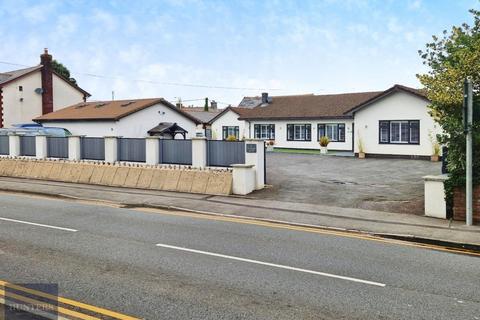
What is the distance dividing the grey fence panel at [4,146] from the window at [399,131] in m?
24.8

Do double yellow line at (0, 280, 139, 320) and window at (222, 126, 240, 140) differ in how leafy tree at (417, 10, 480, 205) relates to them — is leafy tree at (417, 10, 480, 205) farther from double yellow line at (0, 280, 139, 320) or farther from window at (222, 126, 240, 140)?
window at (222, 126, 240, 140)

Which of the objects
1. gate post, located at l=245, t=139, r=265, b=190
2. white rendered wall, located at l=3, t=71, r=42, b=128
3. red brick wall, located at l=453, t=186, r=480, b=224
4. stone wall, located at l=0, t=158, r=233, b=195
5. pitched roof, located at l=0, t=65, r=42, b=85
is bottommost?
red brick wall, located at l=453, t=186, r=480, b=224

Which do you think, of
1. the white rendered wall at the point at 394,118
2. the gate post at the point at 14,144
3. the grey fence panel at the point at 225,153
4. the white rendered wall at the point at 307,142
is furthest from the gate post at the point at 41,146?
the white rendered wall at the point at 307,142

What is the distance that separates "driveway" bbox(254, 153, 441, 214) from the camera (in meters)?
15.8

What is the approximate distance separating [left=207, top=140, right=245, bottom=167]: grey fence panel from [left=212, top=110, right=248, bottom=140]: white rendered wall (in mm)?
27093

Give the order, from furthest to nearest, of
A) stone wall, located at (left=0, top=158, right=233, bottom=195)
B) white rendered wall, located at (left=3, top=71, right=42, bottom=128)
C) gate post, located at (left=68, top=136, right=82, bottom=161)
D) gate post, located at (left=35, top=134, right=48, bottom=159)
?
1. white rendered wall, located at (left=3, top=71, right=42, bottom=128)
2. gate post, located at (left=35, top=134, right=48, bottom=159)
3. gate post, located at (left=68, top=136, right=82, bottom=161)
4. stone wall, located at (left=0, top=158, right=233, bottom=195)

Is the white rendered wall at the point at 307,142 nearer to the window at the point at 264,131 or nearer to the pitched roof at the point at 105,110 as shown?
the window at the point at 264,131

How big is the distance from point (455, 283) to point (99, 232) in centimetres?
766

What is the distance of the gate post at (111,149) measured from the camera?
71.5 ft

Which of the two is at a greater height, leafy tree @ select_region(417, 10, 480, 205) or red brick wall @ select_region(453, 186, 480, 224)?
leafy tree @ select_region(417, 10, 480, 205)

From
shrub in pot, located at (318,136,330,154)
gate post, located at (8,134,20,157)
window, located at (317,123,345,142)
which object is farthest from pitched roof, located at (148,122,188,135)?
window, located at (317,123,345,142)

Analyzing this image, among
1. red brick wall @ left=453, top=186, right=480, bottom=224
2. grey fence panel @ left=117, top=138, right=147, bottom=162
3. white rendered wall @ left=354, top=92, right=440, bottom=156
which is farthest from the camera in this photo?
white rendered wall @ left=354, top=92, right=440, bottom=156

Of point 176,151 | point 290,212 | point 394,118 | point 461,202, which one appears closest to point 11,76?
point 176,151

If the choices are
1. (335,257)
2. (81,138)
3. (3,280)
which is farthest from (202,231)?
(81,138)
